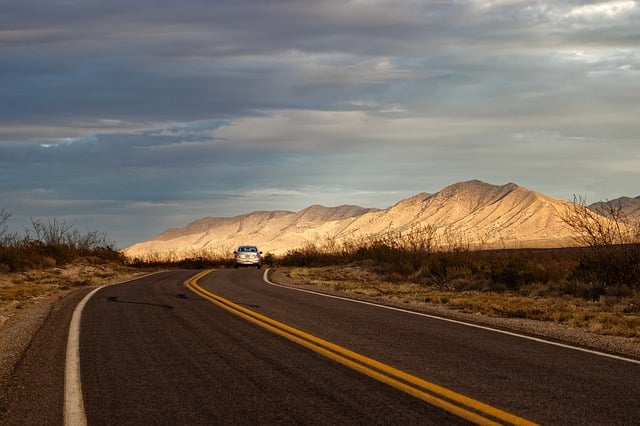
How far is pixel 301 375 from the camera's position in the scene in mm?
8141

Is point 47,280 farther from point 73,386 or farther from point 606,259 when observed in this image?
point 73,386

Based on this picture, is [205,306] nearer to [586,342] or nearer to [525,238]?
[586,342]

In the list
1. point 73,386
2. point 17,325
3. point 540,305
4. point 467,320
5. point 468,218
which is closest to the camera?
point 73,386

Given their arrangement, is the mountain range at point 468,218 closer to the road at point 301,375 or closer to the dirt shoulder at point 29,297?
the dirt shoulder at point 29,297

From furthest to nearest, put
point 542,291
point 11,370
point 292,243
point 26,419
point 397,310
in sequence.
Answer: point 292,243, point 542,291, point 397,310, point 11,370, point 26,419

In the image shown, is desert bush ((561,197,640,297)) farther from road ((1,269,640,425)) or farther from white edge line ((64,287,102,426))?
white edge line ((64,287,102,426))

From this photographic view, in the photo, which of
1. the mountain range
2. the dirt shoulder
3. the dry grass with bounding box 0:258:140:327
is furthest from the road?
the mountain range

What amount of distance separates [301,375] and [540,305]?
11.3m

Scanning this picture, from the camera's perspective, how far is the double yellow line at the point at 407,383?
6304mm

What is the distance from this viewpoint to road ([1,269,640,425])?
6.54m

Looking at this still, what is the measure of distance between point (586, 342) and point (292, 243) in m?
141

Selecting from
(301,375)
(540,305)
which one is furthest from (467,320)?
(301,375)

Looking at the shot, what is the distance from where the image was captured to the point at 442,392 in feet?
23.7

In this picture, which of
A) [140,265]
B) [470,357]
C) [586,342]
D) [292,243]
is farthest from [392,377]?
[292,243]
